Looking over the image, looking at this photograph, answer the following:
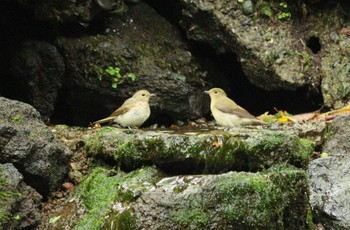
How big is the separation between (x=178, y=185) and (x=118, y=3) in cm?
575

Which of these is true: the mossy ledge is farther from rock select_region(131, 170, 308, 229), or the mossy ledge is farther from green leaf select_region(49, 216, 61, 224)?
green leaf select_region(49, 216, 61, 224)

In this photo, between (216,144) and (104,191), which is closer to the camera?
(216,144)

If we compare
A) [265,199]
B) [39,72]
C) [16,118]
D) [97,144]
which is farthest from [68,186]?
[39,72]

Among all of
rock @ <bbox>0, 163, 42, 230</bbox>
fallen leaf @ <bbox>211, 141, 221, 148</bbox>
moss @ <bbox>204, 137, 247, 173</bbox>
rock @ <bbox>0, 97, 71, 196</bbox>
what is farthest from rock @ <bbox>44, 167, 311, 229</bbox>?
rock @ <bbox>0, 97, 71, 196</bbox>

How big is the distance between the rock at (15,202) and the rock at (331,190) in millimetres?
2892

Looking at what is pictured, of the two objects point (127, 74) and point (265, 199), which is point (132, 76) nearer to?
point (127, 74)

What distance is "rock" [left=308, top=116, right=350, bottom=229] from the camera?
7184 mm

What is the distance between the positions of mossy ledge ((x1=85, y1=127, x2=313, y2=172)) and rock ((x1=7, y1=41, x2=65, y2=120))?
4.25 m

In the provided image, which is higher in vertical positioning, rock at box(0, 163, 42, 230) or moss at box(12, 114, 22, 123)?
moss at box(12, 114, 22, 123)

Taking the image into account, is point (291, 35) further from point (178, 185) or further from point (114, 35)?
point (178, 185)

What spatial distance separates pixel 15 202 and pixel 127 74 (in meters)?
5.08

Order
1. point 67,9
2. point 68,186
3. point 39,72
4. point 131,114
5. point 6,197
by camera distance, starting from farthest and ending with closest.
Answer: point 39,72 → point 67,9 → point 131,114 → point 68,186 → point 6,197

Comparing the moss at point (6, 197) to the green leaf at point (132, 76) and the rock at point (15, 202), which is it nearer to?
the rock at point (15, 202)

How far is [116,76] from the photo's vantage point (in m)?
12.0
